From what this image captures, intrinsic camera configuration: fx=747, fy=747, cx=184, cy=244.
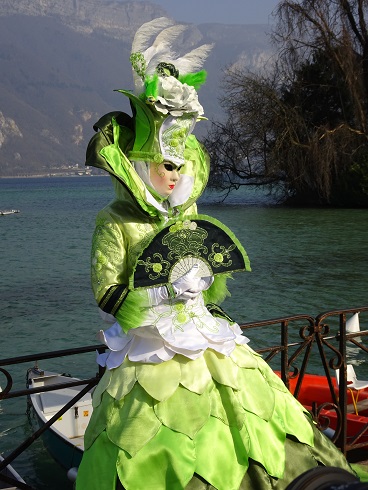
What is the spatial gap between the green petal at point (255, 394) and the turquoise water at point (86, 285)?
4980 mm

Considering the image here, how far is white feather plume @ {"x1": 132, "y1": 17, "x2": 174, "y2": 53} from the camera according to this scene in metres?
3.40

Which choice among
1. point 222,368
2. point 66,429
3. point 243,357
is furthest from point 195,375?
point 66,429

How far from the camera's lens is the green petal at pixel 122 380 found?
3021 millimetres

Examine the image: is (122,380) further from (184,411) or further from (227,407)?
(227,407)

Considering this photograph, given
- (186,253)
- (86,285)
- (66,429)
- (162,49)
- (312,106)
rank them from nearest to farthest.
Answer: (186,253), (162,49), (66,429), (86,285), (312,106)

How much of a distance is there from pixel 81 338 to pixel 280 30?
75.8 ft

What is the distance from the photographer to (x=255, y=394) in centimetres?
319

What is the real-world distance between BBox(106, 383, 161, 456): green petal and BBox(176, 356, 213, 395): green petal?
0.17m

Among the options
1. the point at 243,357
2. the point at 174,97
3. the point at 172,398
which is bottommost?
the point at 172,398

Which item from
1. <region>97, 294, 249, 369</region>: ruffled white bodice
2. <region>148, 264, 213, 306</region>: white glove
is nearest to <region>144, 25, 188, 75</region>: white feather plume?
<region>148, 264, 213, 306</region>: white glove

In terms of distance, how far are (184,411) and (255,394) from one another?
0.36m

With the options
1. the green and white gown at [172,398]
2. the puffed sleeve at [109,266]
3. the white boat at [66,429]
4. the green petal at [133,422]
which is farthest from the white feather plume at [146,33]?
the white boat at [66,429]

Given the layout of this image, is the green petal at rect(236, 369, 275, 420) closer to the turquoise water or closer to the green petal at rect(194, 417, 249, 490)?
the green petal at rect(194, 417, 249, 490)

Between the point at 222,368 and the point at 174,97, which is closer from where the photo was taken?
the point at 222,368
